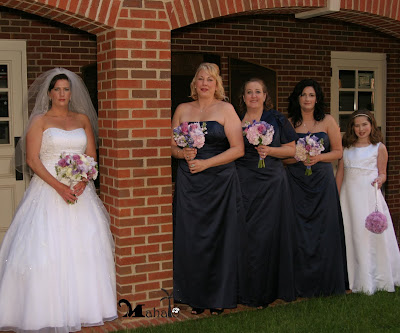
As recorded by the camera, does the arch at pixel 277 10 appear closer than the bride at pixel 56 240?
No

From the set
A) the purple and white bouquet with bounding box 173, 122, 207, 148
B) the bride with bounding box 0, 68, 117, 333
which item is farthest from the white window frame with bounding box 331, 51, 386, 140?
the bride with bounding box 0, 68, 117, 333

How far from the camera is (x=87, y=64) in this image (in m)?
7.94

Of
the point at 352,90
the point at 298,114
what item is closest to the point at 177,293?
the point at 298,114

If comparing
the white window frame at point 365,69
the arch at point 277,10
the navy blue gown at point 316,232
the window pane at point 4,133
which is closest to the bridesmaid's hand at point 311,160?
the navy blue gown at point 316,232

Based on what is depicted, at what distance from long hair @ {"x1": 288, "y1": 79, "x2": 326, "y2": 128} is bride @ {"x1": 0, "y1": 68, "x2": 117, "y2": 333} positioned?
2230 millimetres

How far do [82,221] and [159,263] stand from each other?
0.85m

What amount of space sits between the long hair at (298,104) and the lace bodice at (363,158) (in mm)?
569

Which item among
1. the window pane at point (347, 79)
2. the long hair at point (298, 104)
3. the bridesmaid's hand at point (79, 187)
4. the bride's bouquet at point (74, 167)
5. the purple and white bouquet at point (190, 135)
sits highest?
the window pane at point (347, 79)

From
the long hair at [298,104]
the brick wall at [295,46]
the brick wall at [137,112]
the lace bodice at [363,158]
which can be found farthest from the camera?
the brick wall at [295,46]

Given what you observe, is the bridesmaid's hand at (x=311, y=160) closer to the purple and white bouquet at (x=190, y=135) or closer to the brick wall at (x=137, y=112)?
the purple and white bouquet at (x=190, y=135)

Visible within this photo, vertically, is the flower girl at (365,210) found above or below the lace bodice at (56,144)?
below

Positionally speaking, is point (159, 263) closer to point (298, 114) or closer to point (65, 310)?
point (65, 310)

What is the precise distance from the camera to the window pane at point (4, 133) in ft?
24.9

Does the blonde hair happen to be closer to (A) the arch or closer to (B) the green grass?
(A) the arch
